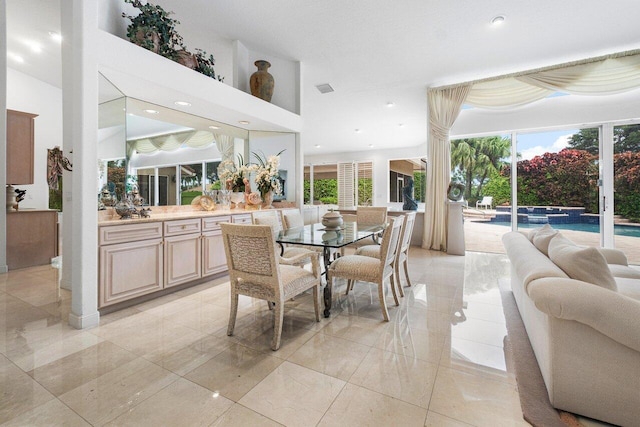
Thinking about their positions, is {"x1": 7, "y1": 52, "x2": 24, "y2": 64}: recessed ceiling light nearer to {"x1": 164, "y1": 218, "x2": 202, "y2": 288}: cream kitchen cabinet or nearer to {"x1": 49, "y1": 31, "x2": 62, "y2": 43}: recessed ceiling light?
{"x1": 49, "y1": 31, "x2": 62, "y2": 43}: recessed ceiling light

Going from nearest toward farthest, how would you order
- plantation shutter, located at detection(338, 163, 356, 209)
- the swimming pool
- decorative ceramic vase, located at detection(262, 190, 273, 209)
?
decorative ceramic vase, located at detection(262, 190, 273, 209) → the swimming pool → plantation shutter, located at detection(338, 163, 356, 209)

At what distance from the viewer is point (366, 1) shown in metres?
3.17

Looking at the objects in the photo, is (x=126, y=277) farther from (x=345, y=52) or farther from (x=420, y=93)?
(x=420, y=93)

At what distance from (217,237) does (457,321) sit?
110 inches

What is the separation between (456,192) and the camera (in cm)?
523

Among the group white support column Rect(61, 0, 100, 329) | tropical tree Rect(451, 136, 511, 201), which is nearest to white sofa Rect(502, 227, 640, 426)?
white support column Rect(61, 0, 100, 329)

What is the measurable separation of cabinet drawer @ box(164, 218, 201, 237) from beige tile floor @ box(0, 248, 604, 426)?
713mm

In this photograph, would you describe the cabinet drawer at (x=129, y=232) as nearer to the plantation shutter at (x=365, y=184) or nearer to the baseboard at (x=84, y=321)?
the baseboard at (x=84, y=321)

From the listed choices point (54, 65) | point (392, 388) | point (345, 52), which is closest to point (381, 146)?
point (345, 52)

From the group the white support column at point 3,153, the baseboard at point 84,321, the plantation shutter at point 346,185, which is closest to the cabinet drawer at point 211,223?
the baseboard at point 84,321

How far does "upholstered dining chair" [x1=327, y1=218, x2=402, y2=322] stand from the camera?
2447 millimetres

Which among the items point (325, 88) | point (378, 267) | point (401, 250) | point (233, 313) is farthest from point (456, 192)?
point (233, 313)

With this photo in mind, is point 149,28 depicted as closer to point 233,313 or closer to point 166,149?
point 166,149

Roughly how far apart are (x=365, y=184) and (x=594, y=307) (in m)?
9.33
